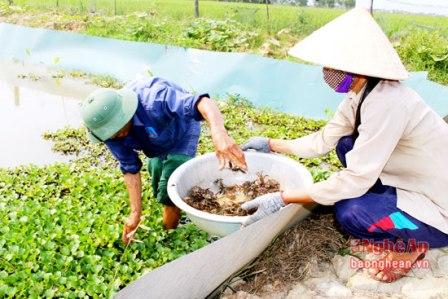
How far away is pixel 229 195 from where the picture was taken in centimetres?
354

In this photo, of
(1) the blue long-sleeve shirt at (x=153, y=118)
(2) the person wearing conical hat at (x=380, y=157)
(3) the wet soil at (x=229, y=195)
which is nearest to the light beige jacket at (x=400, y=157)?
(2) the person wearing conical hat at (x=380, y=157)

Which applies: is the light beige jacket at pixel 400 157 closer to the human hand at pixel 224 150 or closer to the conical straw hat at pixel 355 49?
the conical straw hat at pixel 355 49

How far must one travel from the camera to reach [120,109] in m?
2.90

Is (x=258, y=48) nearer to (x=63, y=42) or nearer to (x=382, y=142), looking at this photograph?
(x=63, y=42)

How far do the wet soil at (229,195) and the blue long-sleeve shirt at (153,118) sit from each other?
427 millimetres

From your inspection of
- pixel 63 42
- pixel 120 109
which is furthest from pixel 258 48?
pixel 120 109

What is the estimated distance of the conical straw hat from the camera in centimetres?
243

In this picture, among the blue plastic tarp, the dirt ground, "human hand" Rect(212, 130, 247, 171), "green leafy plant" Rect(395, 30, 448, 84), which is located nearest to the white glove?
"human hand" Rect(212, 130, 247, 171)

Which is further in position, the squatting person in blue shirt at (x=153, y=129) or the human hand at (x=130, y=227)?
the human hand at (x=130, y=227)

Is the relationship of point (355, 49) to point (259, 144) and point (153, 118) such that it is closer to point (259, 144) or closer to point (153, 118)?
point (259, 144)

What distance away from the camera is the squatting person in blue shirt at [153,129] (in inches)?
110

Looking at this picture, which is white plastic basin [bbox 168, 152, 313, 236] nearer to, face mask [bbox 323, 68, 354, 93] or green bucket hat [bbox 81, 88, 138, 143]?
green bucket hat [bbox 81, 88, 138, 143]

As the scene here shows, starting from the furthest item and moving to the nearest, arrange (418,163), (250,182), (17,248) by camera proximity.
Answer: (250,182) → (17,248) → (418,163)

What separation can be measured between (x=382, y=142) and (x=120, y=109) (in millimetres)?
1467
